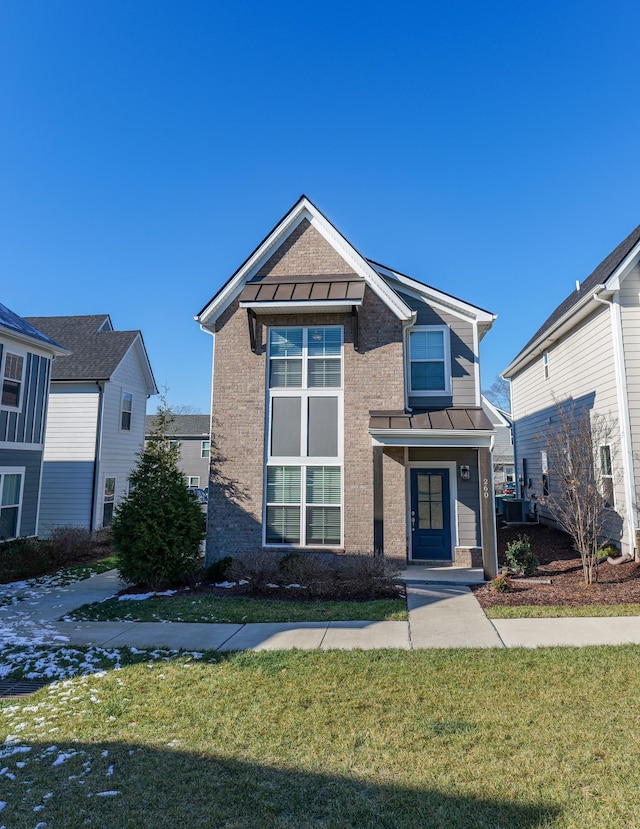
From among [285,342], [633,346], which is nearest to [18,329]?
[285,342]

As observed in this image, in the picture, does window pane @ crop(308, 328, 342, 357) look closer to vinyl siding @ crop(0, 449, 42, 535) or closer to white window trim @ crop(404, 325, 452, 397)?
white window trim @ crop(404, 325, 452, 397)

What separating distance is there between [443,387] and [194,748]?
10.5 m

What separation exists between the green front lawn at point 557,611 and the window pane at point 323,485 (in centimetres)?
450

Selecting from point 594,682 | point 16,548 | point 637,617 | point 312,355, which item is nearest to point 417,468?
point 312,355

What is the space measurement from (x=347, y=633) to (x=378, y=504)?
418 centimetres

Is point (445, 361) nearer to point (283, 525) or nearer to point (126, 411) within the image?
point (283, 525)

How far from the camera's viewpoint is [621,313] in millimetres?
12266

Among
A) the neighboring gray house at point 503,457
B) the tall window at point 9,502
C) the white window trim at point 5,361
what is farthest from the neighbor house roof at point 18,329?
the neighboring gray house at point 503,457

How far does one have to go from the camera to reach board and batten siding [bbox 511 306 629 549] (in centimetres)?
1274

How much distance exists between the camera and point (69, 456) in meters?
18.8

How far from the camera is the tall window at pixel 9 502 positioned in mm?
14017

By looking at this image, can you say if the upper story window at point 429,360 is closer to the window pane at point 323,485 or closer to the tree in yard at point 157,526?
the window pane at point 323,485

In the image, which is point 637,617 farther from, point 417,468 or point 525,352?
point 525,352

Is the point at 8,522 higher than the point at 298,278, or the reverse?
the point at 298,278
